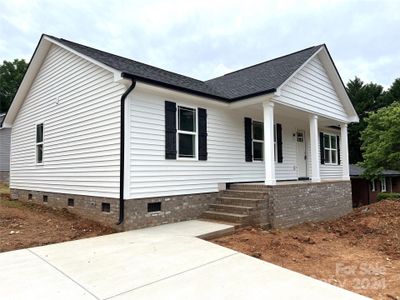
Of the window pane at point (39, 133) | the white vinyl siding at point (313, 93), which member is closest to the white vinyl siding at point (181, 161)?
the white vinyl siding at point (313, 93)

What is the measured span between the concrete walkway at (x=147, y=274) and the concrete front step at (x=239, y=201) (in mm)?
2494

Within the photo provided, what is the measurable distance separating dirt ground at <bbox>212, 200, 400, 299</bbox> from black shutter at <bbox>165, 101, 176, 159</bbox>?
8.32 feet

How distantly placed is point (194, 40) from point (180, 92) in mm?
11286

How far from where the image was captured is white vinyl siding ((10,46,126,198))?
7258 mm

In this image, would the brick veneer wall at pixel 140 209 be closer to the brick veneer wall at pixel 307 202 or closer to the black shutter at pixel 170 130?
the black shutter at pixel 170 130

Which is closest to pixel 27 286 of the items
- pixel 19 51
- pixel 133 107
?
pixel 133 107

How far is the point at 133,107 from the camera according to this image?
699cm

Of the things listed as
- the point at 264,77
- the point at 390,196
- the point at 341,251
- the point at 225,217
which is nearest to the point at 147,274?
the point at 225,217

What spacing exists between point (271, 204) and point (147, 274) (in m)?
4.71

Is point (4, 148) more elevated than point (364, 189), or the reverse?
point (4, 148)

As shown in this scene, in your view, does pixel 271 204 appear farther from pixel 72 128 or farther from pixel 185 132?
pixel 72 128

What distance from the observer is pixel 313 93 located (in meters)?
10.3

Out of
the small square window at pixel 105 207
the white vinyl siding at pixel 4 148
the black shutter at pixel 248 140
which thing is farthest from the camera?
the white vinyl siding at pixel 4 148

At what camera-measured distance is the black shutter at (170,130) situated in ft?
25.0
